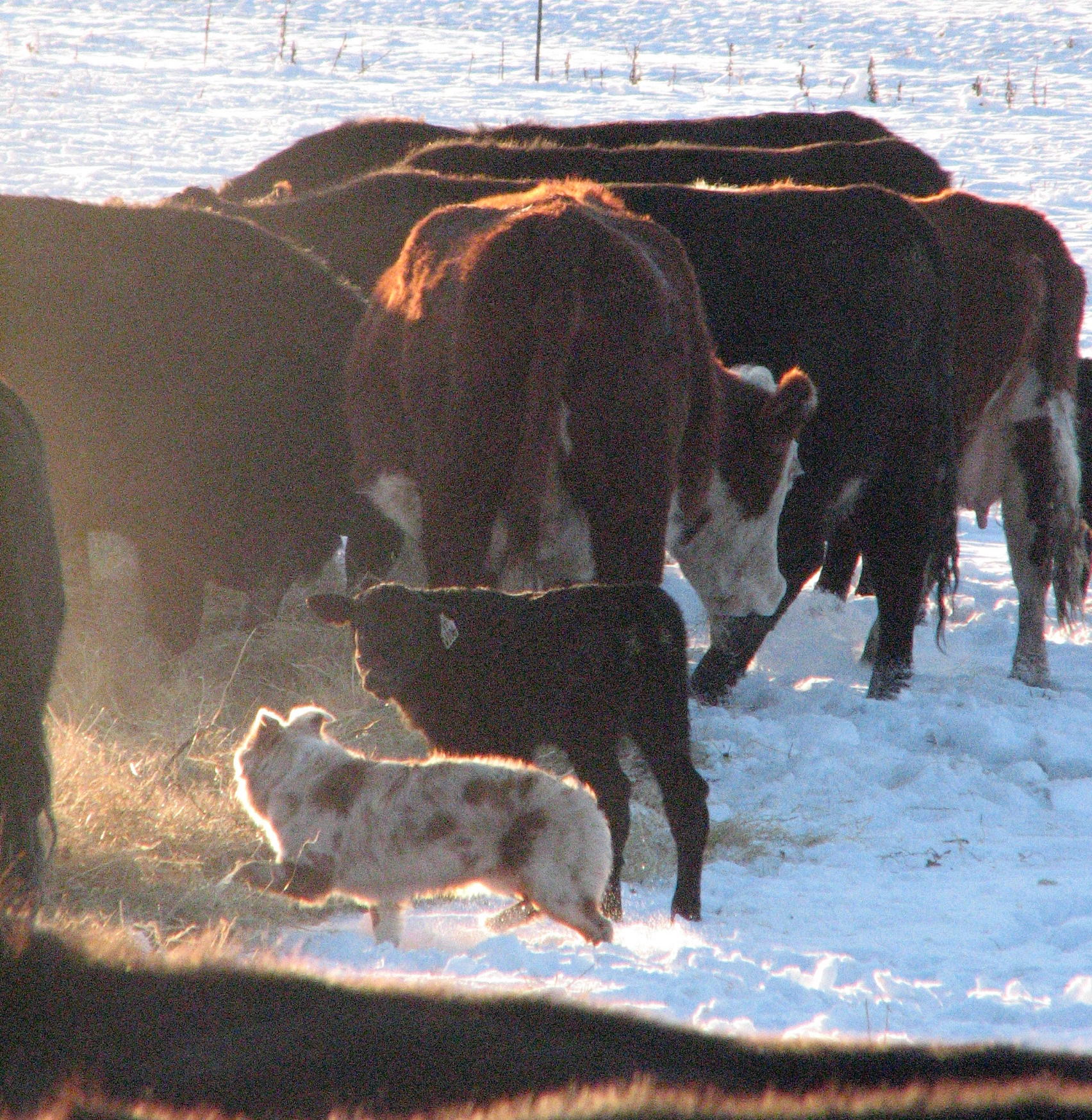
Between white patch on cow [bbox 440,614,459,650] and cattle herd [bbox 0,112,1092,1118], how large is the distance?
1 cm

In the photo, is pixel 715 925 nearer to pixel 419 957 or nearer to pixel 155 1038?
pixel 419 957

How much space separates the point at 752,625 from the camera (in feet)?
19.1

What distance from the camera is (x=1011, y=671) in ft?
21.3

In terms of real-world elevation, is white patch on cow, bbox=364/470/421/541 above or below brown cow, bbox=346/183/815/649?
below

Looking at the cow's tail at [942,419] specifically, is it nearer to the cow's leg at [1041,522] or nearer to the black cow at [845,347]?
the black cow at [845,347]

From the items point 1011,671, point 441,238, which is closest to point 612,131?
point 1011,671

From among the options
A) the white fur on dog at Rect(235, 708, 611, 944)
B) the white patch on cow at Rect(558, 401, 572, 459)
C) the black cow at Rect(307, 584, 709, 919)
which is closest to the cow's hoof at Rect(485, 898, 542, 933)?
the white fur on dog at Rect(235, 708, 611, 944)

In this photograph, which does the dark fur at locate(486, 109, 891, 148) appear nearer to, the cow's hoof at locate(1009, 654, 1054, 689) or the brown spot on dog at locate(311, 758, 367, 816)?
the cow's hoof at locate(1009, 654, 1054, 689)

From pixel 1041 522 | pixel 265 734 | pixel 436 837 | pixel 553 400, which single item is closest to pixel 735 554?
pixel 553 400

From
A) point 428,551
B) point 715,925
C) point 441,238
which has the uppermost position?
point 441,238

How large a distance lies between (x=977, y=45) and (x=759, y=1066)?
23.9 metres

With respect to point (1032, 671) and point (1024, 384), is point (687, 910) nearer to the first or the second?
point (1032, 671)

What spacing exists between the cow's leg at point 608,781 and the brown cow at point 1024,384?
10.5ft

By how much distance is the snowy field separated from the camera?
3.08 m
